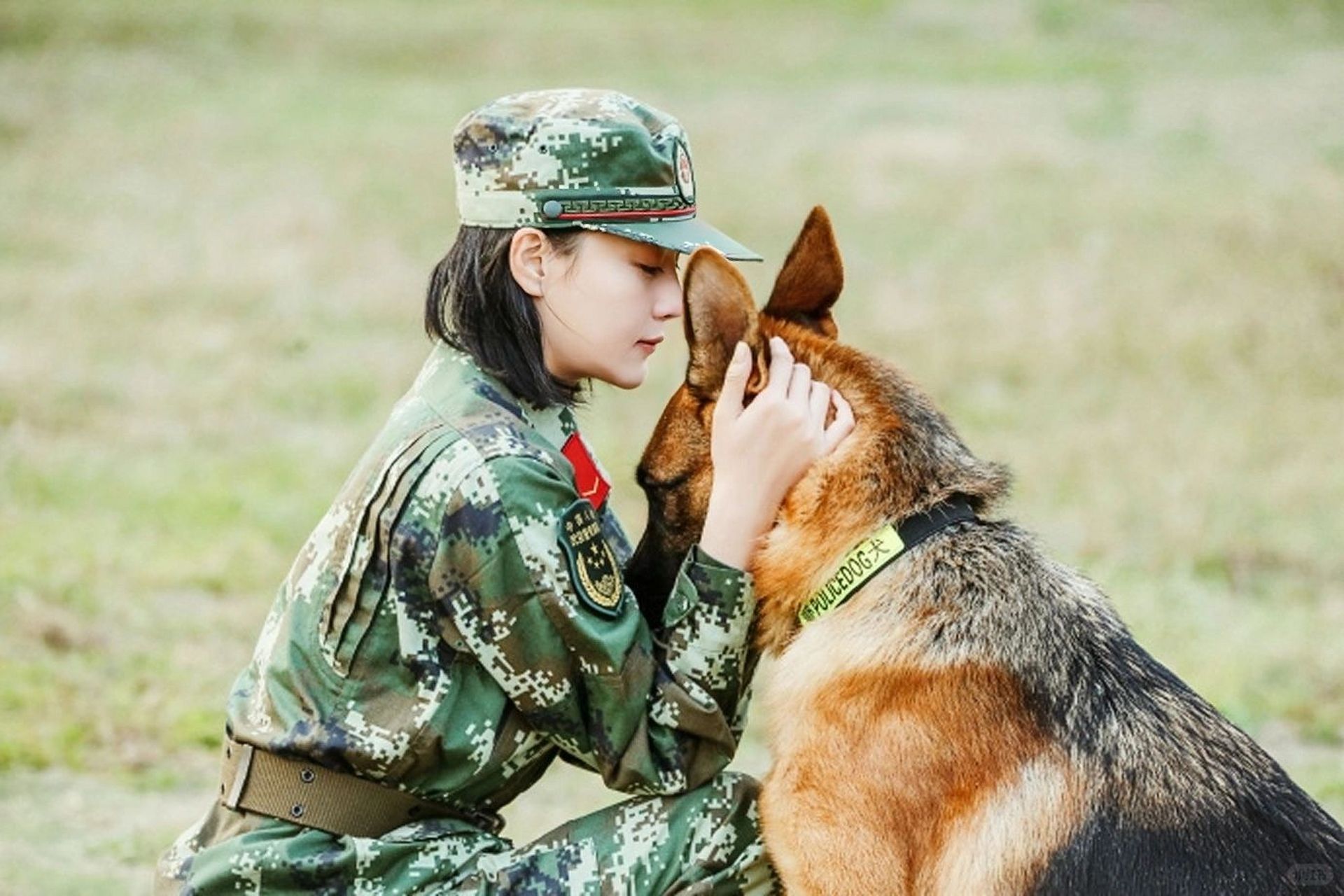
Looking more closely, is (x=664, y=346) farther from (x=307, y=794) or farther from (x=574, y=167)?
(x=307, y=794)

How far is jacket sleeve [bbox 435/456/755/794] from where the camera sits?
10.5ft

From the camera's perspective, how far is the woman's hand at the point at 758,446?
11.0 ft

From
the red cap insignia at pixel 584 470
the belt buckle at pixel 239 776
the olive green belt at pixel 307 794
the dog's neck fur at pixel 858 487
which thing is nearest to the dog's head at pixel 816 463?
the dog's neck fur at pixel 858 487

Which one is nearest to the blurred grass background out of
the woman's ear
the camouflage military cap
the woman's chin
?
the woman's chin

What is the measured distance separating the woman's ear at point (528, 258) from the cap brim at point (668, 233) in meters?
0.09

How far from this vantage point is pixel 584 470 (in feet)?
12.2

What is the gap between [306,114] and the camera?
21891mm

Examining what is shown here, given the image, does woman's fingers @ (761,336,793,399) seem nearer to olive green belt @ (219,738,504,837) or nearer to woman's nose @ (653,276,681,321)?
woman's nose @ (653,276,681,321)

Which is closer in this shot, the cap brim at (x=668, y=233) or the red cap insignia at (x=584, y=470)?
the cap brim at (x=668, y=233)

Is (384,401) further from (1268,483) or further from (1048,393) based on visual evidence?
(1268,483)

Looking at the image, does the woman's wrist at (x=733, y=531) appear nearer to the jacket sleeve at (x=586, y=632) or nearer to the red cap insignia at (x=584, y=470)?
the jacket sleeve at (x=586, y=632)

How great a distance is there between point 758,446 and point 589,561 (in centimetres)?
39

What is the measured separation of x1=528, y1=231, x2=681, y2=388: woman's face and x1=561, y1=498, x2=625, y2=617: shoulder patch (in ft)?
1.16

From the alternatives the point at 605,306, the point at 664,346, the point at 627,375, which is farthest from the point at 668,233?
the point at 664,346
